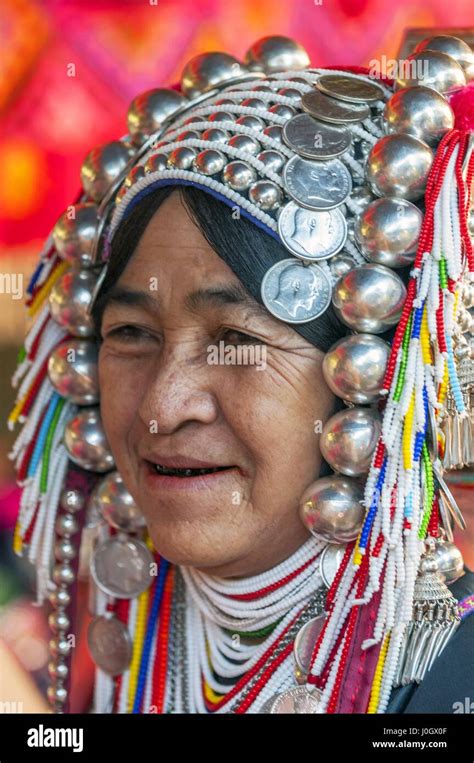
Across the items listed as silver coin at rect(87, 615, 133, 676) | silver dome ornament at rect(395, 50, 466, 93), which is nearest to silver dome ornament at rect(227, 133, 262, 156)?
silver dome ornament at rect(395, 50, 466, 93)

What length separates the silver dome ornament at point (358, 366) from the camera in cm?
143

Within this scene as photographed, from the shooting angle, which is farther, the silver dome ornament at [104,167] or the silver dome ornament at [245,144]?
the silver dome ornament at [104,167]

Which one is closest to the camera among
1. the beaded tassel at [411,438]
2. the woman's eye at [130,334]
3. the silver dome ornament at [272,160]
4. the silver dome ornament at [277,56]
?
the beaded tassel at [411,438]

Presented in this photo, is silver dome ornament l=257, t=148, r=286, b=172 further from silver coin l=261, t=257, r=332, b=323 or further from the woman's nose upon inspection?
the woman's nose

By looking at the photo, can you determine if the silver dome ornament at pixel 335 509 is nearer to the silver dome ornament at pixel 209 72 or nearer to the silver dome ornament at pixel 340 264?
the silver dome ornament at pixel 340 264

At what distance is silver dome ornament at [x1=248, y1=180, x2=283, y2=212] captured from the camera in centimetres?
148

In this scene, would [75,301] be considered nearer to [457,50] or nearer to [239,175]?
[239,175]

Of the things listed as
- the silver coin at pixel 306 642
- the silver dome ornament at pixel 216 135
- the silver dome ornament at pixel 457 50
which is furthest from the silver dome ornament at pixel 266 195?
the silver coin at pixel 306 642

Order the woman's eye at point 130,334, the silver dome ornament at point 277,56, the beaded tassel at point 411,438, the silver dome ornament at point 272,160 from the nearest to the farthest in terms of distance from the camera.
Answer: the beaded tassel at point 411,438
the silver dome ornament at point 272,160
the woman's eye at point 130,334
the silver dome ornament at point 277,56

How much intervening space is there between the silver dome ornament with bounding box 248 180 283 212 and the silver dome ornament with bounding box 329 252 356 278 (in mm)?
111

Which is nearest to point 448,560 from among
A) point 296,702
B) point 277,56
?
point 296,702

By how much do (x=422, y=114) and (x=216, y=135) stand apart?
30 cm

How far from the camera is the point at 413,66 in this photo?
5.06 feet

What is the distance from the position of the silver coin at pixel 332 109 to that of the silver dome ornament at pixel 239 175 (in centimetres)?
13
